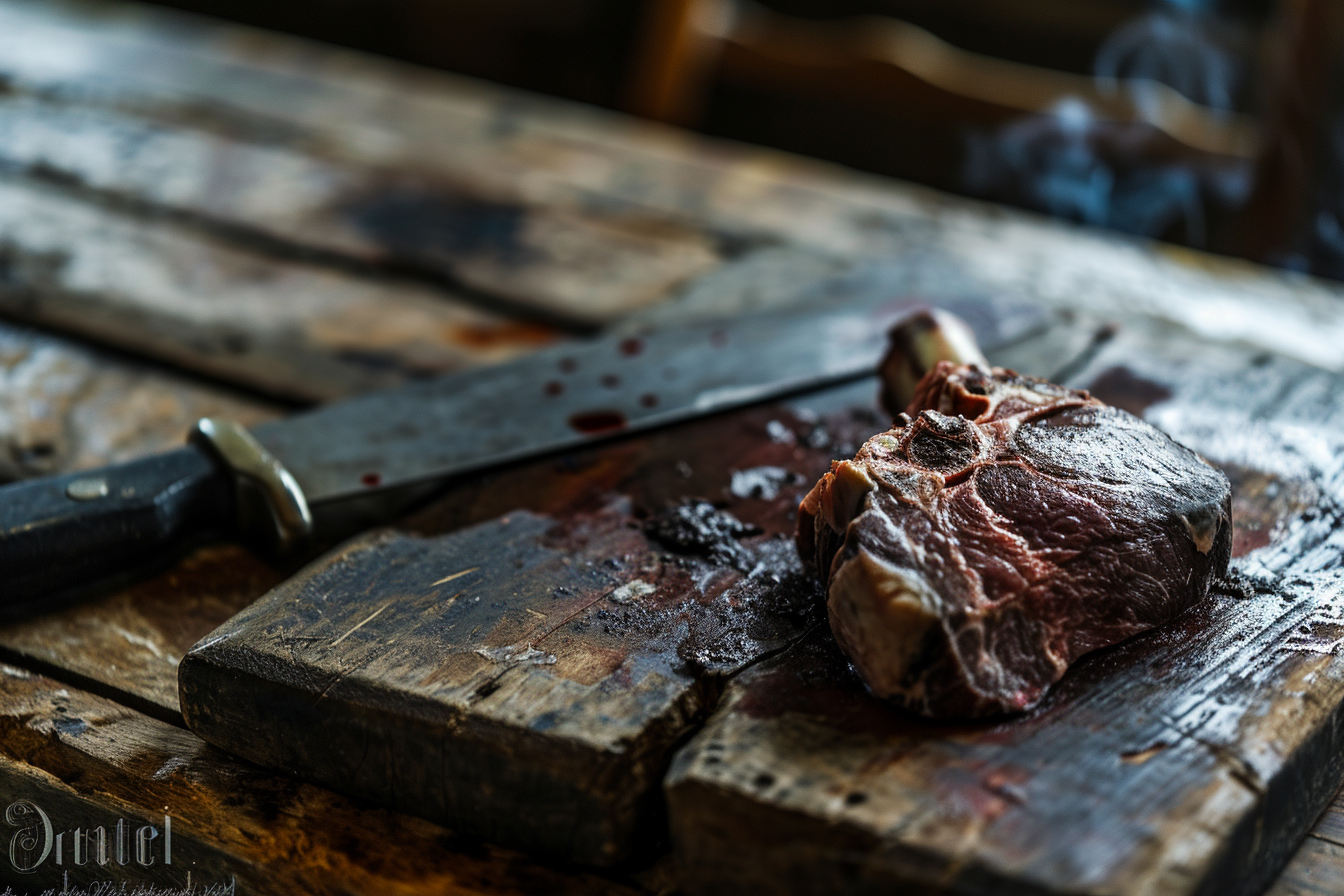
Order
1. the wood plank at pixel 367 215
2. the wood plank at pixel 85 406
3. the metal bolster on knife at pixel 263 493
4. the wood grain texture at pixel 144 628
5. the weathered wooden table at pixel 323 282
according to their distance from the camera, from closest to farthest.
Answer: the weathered wooden table at pixel 323 282
the wood grain texture at pixel 144 628
the metal bolster on knife at pixel 263 493
the wood plank at pixel 85 406
the wood plank at pixel 367 215

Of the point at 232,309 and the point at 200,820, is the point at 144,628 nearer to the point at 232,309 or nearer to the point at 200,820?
the point at 200,820

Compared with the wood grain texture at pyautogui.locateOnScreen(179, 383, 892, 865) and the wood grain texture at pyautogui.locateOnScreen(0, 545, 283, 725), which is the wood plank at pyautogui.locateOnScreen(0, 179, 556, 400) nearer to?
the wood grain texture at pyautogui.locateOnScreen(0, 545, 283, 725)

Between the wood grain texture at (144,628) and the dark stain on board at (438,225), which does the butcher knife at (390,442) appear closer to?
the wood grain texture at (144,628)

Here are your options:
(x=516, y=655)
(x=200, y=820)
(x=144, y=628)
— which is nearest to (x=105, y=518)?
(x=144, y=628)

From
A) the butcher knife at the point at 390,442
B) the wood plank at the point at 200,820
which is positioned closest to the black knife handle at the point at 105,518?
the butcher knife at the point at 390,442

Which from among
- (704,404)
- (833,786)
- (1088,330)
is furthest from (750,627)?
(1088,330)

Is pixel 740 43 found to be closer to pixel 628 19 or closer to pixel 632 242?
pixel 632 242
